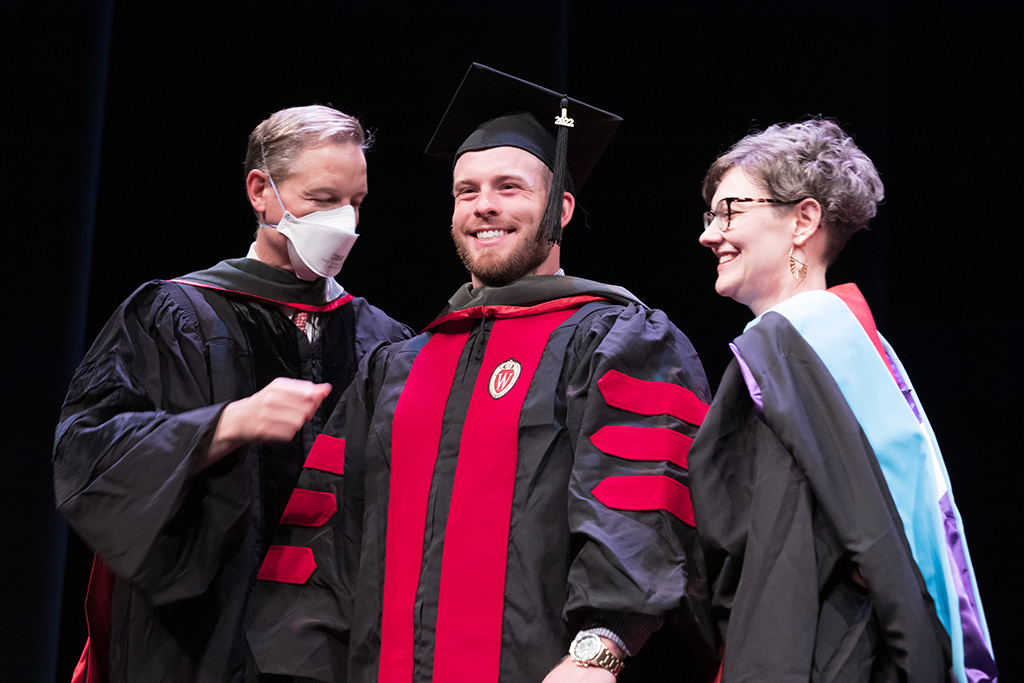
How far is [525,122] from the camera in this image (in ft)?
7.86

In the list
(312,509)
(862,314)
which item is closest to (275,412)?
(312,509)

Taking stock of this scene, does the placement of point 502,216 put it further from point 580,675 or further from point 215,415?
point 580,675

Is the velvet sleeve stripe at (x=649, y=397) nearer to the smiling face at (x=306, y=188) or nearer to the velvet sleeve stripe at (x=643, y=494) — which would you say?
the velvet sleeve stripe at (x=643, y=494)

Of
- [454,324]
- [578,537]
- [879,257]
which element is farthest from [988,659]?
[879,257]

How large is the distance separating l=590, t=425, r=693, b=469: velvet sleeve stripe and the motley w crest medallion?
286 mm

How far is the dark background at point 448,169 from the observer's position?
126 inches

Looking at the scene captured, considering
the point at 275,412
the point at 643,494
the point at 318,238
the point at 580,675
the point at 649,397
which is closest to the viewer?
the point at 580,675

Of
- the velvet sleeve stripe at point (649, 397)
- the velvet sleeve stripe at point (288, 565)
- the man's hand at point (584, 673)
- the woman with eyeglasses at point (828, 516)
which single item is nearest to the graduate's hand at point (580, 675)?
the man's hand at point (584, 673)

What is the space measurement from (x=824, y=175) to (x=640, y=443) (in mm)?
775

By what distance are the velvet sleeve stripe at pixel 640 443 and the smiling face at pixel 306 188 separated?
1.23 m

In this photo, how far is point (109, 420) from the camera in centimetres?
224

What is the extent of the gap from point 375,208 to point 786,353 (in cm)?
251

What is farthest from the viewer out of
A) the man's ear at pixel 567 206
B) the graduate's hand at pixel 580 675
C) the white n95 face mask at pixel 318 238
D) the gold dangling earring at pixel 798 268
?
the white n95 face mask at pixel 318 238

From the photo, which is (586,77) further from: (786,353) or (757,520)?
(757,520)
